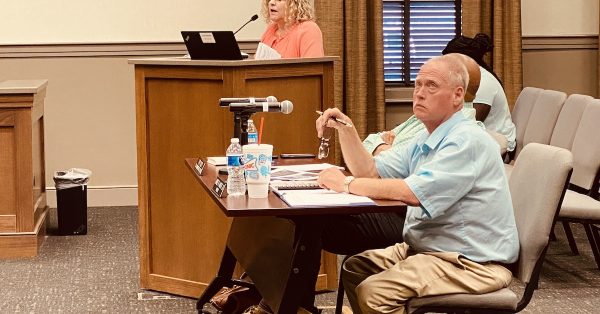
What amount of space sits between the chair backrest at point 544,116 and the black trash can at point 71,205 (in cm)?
294

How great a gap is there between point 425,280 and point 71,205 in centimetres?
394

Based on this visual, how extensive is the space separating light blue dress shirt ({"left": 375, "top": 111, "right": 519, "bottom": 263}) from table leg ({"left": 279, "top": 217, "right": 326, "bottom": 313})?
342 millimetres

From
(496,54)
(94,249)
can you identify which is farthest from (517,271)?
(496,54)

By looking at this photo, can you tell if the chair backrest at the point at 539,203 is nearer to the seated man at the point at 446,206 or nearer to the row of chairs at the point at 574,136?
the seated man at the point at 446,206

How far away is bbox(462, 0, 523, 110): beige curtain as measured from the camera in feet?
24.6

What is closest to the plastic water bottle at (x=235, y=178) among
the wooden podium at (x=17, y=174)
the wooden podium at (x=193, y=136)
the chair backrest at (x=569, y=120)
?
the wooden podium at (x=193, y=136)

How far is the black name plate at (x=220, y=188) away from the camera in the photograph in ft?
10.6

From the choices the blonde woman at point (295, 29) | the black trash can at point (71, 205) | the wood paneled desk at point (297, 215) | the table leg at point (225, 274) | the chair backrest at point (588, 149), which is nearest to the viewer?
the wood paneled desk at point (297, 215)

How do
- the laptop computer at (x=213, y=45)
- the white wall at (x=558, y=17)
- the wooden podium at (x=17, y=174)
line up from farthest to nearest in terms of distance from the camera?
the white wall at (x=558, y=17) → the wooden podium at (x=17, y=174) → the laptop computer at (x=213, y=45)

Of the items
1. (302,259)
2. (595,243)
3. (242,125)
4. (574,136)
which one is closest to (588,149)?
(574,136)

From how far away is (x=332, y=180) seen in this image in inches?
130

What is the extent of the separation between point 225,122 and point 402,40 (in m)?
3.45

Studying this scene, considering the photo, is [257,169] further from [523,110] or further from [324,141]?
[523,110]

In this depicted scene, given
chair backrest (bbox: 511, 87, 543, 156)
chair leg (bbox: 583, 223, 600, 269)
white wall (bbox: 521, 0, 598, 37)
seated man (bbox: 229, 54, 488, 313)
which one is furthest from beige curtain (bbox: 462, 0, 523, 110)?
seated man (bbox: 229, 54, 488, 313)
